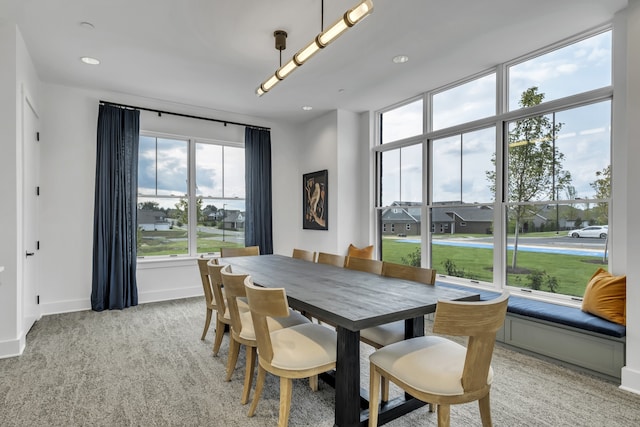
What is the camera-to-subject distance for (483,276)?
13.4 ft

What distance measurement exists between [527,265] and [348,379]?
283 centimetres

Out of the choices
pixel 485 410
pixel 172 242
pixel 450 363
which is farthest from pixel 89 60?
pixel 485 410

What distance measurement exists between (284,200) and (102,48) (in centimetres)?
349

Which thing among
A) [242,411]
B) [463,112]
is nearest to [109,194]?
[242,411]

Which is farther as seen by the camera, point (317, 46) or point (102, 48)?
point (102, 48)

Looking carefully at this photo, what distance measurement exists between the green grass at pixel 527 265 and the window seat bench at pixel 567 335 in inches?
11.6

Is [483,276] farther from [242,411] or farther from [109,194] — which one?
[109,194]

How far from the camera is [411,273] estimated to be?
8.80ft

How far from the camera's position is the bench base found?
2.60 m

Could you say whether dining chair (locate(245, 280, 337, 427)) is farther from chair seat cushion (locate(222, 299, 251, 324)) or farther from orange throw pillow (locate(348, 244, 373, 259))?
orange throw pillow (locate(348, 244, 373, 259))

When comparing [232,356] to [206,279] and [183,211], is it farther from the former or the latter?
[183,211]

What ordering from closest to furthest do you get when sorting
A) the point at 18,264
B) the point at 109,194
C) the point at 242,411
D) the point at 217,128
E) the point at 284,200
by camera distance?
the point at 242,411
the point at 18,264
the point at 109,194
the point at 217,128
the point at 284,200

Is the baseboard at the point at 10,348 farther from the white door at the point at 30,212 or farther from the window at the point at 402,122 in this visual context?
the window at the point at 402,122

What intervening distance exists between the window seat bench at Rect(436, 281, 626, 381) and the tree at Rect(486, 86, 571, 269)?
0.79 meters
